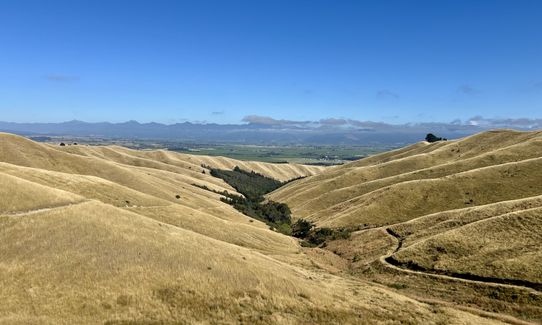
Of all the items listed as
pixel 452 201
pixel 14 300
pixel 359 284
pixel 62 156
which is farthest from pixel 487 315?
pixel 62 156

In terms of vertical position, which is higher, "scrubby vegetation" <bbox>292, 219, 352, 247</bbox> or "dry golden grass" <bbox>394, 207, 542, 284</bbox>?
"dry golden grass" <bbox>394, 207, 542, 284</bbox>

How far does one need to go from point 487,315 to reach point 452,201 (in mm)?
55961

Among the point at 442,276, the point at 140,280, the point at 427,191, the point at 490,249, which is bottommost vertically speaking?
the point at 442,276

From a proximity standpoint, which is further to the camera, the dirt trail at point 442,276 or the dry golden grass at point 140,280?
the dirt trail at point 442,276

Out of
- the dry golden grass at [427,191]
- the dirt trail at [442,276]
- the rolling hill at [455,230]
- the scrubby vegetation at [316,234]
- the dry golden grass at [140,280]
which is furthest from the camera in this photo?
the dry golden grass at [427,191]

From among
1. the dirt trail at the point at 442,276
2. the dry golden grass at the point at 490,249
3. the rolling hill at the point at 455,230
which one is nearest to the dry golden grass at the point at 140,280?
the rolling hill at the point at 455,230

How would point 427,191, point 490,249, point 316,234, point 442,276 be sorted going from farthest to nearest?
point 427,191 → point 316,234 → point 490,249 → point 442,276

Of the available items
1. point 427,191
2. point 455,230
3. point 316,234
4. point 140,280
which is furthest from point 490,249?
point 427,191

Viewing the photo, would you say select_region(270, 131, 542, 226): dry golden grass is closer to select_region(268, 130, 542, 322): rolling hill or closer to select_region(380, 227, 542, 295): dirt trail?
select_region(268, 130, 542, 322): rolling hill

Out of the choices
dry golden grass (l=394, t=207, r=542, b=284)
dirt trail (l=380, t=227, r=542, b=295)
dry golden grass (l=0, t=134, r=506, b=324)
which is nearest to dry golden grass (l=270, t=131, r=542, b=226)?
dirt trail (l=380, t=227, r=542, b=295)

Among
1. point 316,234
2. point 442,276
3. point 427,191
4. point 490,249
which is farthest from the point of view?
point 427,191

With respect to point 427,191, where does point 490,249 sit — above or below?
below

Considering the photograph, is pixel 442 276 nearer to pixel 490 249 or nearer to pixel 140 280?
pixel 490 249

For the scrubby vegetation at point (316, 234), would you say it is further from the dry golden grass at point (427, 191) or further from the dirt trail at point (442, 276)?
the dirt trail at point (442, 276)
